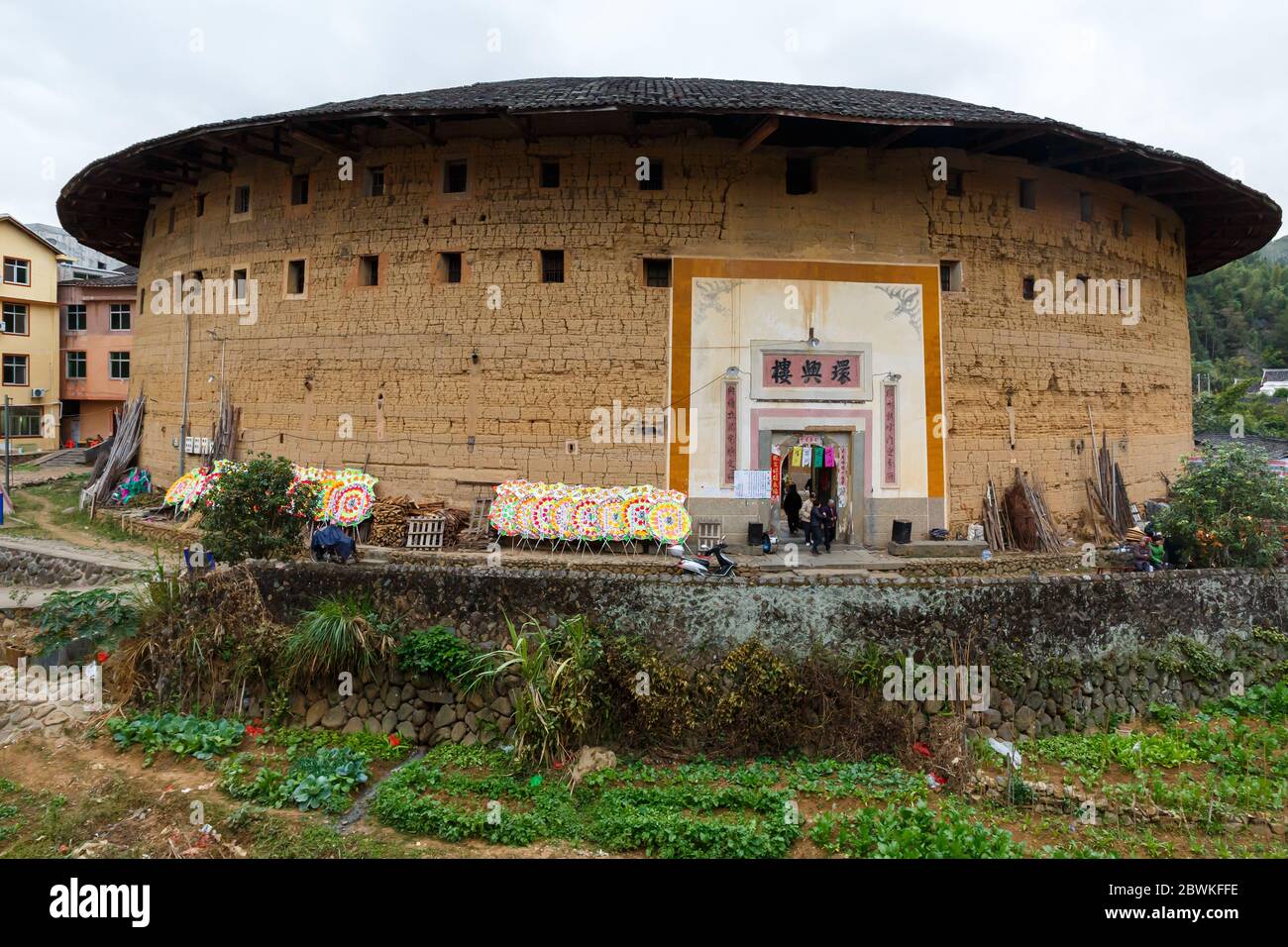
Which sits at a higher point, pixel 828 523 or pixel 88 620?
pixel 828 523

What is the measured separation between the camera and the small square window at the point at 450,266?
13.5 metres

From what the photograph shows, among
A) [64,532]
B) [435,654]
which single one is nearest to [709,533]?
[435,654]

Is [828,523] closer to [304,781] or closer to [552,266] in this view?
[552,266]

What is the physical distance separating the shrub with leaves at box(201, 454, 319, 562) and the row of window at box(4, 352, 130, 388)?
2482cm

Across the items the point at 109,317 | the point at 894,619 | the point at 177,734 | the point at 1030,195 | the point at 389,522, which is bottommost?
the point at 177,734

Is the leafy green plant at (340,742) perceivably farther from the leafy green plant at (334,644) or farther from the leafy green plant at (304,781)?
the leafy green plant at (334,644)

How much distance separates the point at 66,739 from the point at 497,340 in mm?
8381

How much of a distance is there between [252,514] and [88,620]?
2572 mm

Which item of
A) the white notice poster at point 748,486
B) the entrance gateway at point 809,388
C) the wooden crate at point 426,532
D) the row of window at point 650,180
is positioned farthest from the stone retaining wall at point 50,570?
the white notice poster at point 748,486

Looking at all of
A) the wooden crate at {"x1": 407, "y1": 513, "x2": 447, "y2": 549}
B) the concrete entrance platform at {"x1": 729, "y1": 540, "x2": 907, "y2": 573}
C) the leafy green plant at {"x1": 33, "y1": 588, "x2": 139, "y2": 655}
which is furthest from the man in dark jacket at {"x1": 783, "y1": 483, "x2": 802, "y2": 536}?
the leafy green plant at {"x1": 33, "y1": 588, "x2": 139, "y2": 655}

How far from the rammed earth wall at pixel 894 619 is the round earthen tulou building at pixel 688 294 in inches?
198

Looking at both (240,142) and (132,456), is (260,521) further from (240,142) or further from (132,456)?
(132,456)

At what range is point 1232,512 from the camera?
34.7ft

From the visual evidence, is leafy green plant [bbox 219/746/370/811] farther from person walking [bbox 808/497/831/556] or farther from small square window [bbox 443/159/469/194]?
small square window [bbox 443/159/469/194]
